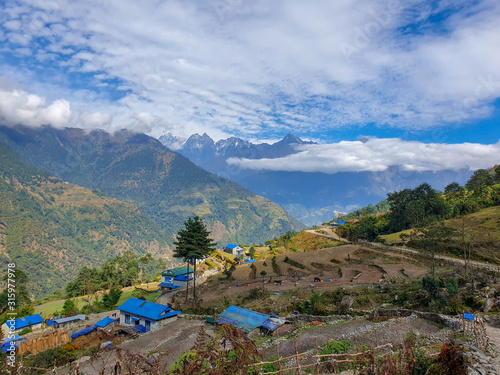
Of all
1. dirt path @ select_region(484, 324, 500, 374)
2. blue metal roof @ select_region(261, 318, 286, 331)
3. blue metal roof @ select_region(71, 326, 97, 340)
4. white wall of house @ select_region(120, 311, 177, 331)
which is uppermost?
dirt path @ select_region(484, 324, 500, 374)

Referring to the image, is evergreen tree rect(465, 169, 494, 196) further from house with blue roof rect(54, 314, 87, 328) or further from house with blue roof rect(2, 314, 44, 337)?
house with blue roof rect(2, 314, 44, 337)

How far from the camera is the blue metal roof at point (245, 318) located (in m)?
23.9

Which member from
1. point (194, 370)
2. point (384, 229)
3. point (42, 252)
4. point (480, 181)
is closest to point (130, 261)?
point (384, 229)

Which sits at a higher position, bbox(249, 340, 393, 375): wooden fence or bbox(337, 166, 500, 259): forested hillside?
bbox(337, 166, 500, 259): forested hillside

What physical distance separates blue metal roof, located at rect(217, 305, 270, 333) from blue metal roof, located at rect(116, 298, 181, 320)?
954 cm

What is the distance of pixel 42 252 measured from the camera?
181875mm

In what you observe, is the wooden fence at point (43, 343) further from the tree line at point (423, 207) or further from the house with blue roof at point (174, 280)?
the tree line at point (423, 207)

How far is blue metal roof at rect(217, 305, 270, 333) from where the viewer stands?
23.9 meters

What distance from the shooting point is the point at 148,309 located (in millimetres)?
33625

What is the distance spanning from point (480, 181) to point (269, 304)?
6858 cm

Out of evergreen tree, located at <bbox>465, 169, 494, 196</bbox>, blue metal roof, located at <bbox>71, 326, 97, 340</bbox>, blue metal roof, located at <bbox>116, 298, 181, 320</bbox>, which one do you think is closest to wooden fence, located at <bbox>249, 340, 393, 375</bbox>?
blue metal roof, located at <bbox>116, 298, 181, 320</bbox>

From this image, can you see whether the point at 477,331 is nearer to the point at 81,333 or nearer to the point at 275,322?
the point at 275,322

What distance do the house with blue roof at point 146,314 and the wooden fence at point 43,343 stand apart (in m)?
6.18

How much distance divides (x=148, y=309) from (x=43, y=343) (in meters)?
9.98
